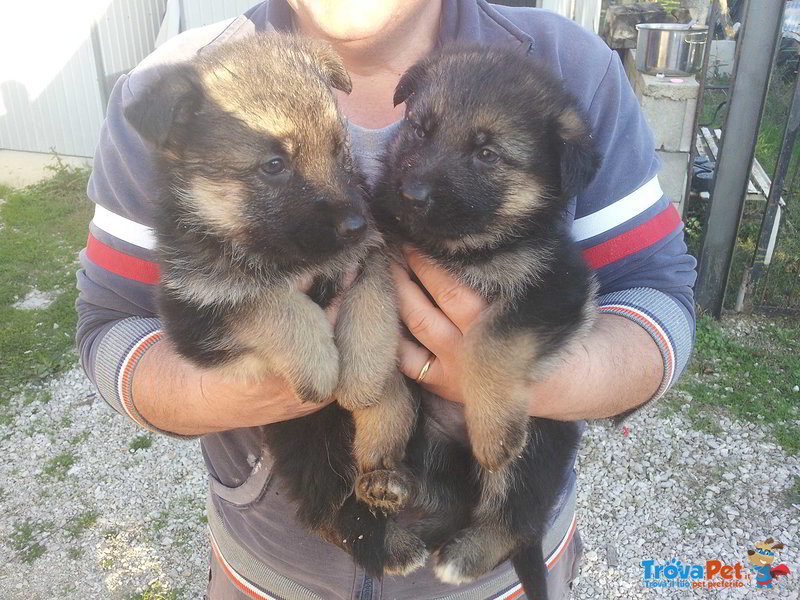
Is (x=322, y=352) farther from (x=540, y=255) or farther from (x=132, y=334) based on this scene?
(x=540, y=255)

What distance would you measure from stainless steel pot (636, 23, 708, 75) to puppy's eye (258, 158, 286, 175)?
4.45m

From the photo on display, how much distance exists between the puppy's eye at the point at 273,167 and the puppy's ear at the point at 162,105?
230mm

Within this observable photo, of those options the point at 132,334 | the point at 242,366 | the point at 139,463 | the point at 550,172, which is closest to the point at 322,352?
the point at 242,366

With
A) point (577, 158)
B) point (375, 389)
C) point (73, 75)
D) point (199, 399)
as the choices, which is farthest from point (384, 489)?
point (73, 75)

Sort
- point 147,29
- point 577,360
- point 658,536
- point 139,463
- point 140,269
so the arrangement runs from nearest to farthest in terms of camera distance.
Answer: point 577,360
point 140,269
point 658,536
point 139,463
point 147,29

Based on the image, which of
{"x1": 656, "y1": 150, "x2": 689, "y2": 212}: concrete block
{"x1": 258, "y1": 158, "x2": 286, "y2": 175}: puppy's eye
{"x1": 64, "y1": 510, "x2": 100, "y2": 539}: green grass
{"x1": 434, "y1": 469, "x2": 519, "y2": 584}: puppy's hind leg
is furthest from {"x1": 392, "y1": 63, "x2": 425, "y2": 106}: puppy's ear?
{"x1": 656, "y1": 150, "x2": 689, "y2": 212}: concrete block

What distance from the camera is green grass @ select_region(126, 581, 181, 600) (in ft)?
11.4

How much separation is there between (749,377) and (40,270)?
5773mm

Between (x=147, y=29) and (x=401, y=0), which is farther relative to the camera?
(x=147, y=29)

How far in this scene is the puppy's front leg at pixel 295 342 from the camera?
1719 mm

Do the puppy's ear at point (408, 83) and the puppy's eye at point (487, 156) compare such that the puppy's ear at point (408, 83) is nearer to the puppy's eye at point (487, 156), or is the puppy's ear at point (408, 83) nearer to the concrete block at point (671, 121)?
the puppy's eye at point (487, 156)

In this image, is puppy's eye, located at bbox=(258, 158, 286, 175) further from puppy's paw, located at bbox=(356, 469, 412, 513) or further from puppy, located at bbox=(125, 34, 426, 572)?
puppy's paw, located at bbox=(356, 469, 412, 513)

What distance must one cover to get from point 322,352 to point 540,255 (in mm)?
641

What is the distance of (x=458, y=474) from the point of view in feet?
6.48
